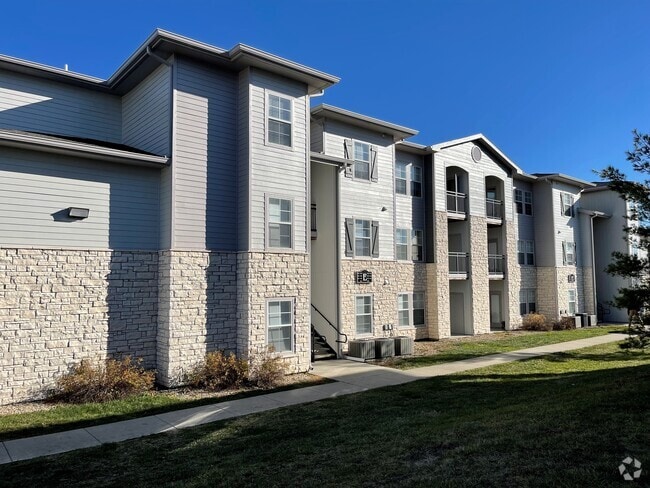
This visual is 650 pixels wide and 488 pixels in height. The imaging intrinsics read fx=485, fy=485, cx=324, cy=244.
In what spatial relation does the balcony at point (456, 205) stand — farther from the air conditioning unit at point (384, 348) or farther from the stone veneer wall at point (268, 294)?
the stone veneer wall at point (268, 294)

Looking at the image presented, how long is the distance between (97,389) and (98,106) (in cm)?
816

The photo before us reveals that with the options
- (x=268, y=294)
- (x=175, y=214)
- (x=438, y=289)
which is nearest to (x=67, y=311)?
(x=175, y=214)

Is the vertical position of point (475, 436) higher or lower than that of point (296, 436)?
higher

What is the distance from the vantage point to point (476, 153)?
927 inches

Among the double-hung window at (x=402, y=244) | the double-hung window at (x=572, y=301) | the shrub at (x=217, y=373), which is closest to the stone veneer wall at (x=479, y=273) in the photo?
the double-hung window at (x=402, y=244)

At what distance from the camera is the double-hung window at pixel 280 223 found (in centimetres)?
1317

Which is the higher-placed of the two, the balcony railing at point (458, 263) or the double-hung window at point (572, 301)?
the balcony railing at point (458, 263)

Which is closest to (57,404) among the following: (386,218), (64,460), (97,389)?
(97,389)

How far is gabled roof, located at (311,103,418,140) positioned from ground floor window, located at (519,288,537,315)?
12.9 meters

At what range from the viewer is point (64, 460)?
6.97 meters

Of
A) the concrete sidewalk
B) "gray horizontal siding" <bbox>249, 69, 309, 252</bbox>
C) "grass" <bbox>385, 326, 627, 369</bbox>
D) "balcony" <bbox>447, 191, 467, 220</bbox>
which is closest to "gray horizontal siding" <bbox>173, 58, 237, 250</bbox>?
"gray horizontal siding" <bbox>249, 69, 309, 252</bbox>

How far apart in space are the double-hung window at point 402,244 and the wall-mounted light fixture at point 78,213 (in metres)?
12.3

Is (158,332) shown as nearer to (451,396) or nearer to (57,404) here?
(57,404)

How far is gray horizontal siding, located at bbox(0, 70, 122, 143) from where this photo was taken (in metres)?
12.6
